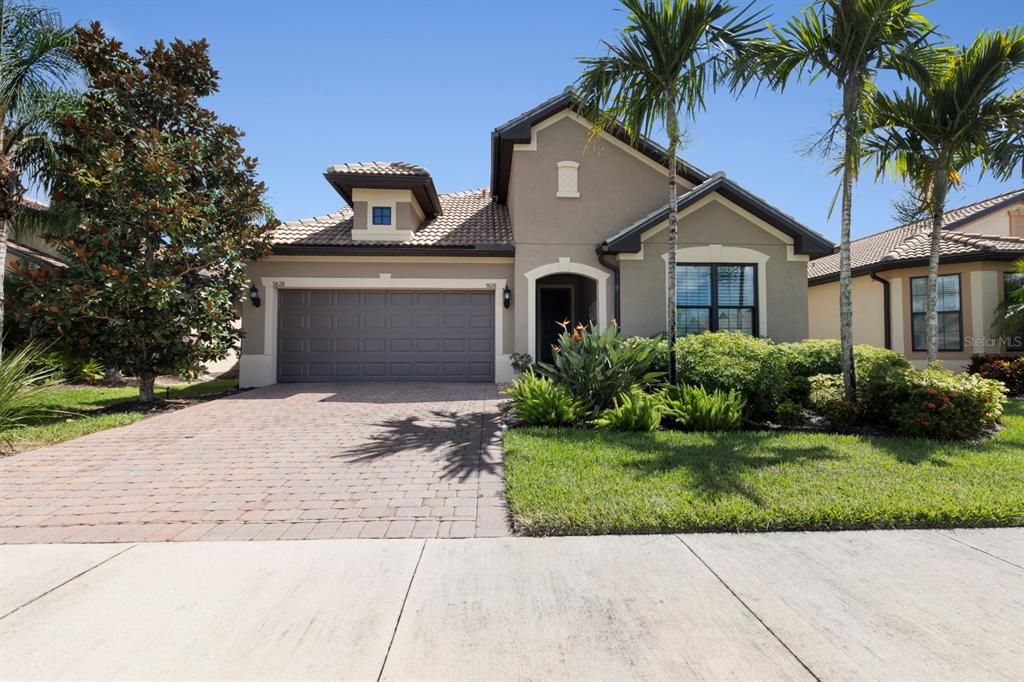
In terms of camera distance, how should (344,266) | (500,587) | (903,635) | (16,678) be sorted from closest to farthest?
1. (16,678)
2. (903,635)
3. (500,587)
4. (344,266)

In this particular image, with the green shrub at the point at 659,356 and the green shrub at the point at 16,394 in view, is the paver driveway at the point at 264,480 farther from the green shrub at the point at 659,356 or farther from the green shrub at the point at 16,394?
the green shrub at the point at 659,356

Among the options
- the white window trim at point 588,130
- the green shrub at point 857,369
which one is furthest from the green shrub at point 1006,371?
the white window trim at point 588,130

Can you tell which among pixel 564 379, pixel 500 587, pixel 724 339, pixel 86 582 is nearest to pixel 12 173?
pixel 86 582

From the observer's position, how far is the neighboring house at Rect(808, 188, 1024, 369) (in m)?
14.1

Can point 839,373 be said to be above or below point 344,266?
below

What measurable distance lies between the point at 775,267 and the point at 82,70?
636 inches

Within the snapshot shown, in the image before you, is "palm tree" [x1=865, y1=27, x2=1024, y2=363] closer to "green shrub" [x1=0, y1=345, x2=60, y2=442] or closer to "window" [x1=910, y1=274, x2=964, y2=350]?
"window" [x1=910, y1=274, x2=964, y2=350]

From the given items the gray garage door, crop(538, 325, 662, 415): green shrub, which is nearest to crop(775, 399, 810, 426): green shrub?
crop(538, 325, 662, 415): green shrub

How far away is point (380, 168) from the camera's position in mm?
13945

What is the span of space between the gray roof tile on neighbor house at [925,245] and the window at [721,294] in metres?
4.22

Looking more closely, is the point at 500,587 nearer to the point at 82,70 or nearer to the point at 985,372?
the point at 82,70

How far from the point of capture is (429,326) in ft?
45.0

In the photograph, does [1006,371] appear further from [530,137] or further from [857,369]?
[530,137]

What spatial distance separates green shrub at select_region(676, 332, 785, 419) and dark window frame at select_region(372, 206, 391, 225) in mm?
8791
